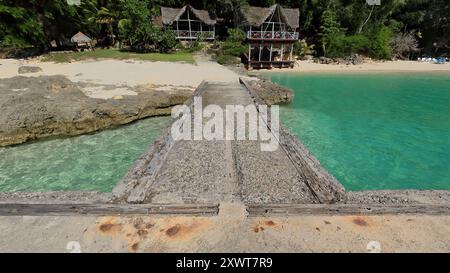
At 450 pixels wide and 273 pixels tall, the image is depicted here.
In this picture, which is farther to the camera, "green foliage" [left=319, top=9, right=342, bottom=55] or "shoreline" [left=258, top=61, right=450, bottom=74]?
"green foliage" [left=319, top=9, right=342, bottom=55]

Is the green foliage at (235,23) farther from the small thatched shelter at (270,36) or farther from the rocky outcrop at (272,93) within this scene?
the rocky outcrop at (272,93)

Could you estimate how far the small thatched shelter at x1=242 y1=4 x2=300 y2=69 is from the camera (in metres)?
28.6

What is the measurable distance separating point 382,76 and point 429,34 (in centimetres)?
2163

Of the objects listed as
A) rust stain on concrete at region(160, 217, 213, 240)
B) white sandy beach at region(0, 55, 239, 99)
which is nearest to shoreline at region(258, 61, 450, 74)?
white sandy beach at region(0, 55, 239, 99)

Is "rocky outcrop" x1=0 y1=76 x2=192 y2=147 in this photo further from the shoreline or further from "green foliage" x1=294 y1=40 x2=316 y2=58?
"green foliage" x1=294 y1=40 x2=316 y2=58

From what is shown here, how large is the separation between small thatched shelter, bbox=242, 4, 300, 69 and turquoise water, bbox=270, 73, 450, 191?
6.74m

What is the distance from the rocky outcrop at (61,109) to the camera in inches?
386

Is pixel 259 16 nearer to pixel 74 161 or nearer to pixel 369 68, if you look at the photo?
pixel 369 68

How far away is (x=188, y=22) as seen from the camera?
39594 mm

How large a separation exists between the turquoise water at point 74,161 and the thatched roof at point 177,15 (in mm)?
30801

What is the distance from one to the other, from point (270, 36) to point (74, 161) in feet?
92.4

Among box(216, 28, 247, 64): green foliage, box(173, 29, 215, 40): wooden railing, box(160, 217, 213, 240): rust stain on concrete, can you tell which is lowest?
box(160, 217, 213, 240): rust stain on concrete
